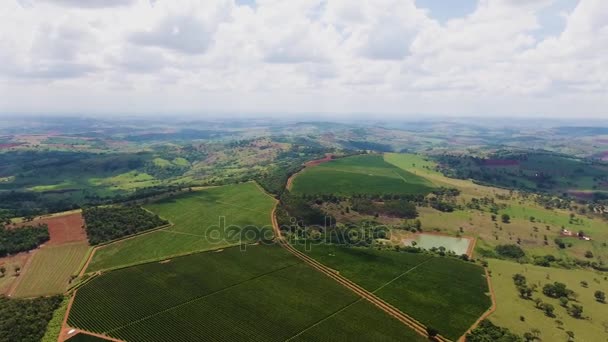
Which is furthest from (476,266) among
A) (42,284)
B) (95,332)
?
(42,284)

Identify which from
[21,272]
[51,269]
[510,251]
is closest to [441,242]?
[510,251]

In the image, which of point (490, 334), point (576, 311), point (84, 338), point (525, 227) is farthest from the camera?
point (525, 227)

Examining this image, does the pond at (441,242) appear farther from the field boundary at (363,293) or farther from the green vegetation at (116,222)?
the green vegetation at (116,222)

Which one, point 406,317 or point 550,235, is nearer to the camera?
point 406,317

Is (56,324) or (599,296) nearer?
(56,324)

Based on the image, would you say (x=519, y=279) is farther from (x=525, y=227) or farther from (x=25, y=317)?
(x=25, y=317)

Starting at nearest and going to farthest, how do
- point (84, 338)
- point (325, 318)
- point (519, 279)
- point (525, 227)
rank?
point (84, 338), point (325, 318), point (519, 279), point (525, 227)

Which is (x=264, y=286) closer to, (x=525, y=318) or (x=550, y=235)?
(x=525, y=318)
